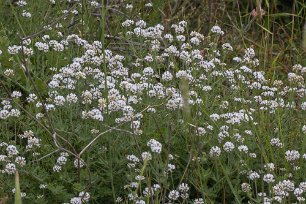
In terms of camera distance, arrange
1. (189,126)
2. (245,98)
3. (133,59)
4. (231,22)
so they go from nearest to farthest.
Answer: (189,126), (245,98), (133,59), (231,22)

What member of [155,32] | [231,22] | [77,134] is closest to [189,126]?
[77,134]

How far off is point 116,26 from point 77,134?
1686 millimetres

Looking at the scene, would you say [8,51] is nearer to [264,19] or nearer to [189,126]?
[189,126]

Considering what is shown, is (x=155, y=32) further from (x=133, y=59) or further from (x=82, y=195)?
(x=82, y=195)

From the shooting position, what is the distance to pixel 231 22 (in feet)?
17.9

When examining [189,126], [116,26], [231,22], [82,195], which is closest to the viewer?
[82,195]

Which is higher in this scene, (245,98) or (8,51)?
(8,51)

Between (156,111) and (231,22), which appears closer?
(156,111)

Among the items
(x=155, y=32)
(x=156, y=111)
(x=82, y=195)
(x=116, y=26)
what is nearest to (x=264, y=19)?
(x=116, y=26)

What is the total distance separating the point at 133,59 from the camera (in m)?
4.29

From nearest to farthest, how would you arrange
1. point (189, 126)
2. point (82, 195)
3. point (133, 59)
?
point (82, 195) → point (189, 126) → point (133, 59)

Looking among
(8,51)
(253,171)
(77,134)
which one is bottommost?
(253,171)

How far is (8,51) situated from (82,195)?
1.02 m

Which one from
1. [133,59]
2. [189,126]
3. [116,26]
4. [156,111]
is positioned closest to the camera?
[189,126]
